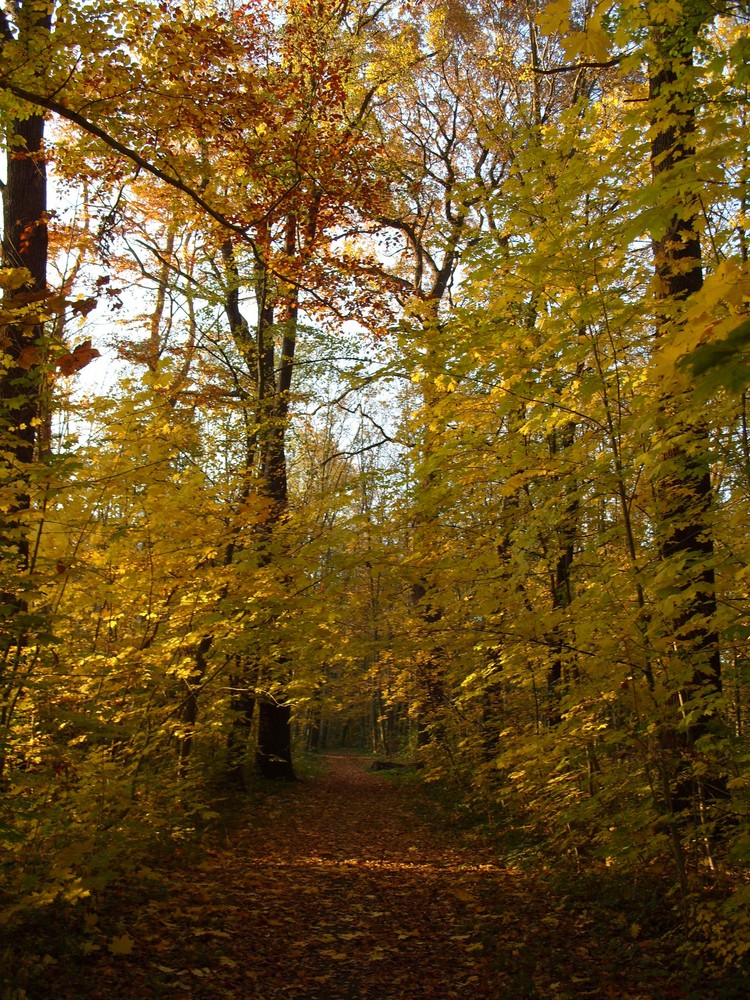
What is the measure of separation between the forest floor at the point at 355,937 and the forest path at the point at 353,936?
0.04 ft

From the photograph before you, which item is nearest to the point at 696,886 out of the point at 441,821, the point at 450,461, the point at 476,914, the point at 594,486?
the point at 476,914

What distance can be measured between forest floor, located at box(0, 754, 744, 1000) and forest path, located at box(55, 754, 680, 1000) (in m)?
0.01

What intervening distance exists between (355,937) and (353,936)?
0.03 metres

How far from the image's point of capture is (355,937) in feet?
15.6

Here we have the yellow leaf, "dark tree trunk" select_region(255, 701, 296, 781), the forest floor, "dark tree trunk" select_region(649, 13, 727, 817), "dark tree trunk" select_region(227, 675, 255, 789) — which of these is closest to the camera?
"dark tree trunk" select_region(649, 13, 727, 817)

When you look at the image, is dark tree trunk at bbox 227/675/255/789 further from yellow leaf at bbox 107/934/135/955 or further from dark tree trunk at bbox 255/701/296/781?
yellow leaf at bbox 107/934/135/955

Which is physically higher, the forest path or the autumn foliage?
the autumn foliage

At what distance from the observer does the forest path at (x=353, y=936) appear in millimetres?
3801

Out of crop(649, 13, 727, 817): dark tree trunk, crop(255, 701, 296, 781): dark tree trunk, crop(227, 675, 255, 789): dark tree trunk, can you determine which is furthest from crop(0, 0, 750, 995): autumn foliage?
crop(255, 701, 296, 781): dark tree trunk

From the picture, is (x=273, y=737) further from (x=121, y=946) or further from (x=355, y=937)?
(x=121, y=946)

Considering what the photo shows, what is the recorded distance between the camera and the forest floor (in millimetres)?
3738

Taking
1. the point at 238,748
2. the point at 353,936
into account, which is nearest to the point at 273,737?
the point at 238,748

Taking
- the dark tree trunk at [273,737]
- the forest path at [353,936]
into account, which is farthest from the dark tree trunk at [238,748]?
the forest path at [353,936]

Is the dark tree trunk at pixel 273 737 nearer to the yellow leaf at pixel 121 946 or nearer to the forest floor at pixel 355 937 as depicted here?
the forest floor at pixel 355 937
